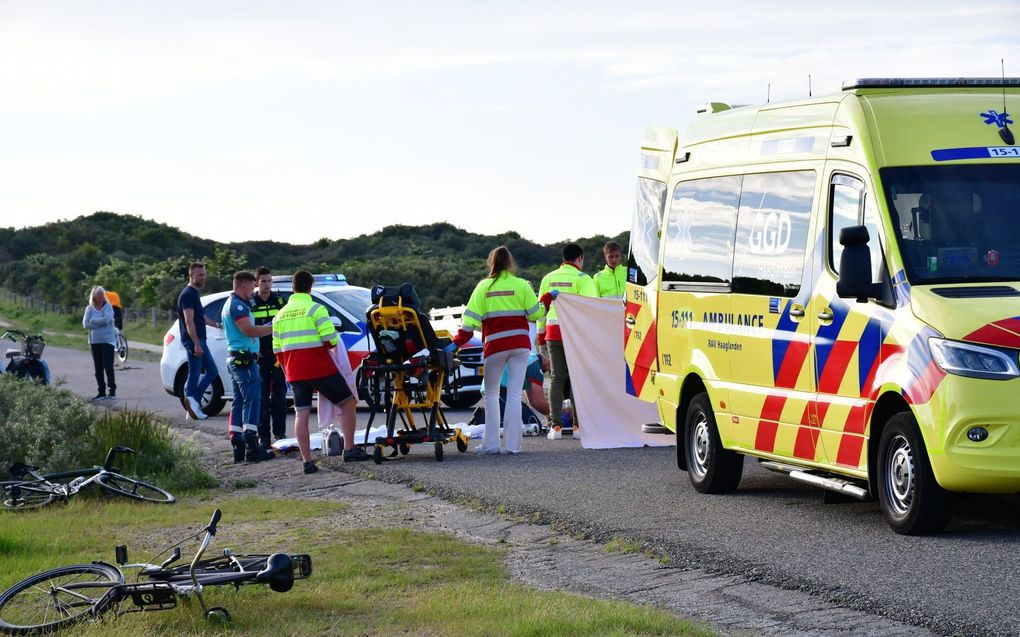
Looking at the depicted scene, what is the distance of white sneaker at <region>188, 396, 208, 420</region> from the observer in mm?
19450

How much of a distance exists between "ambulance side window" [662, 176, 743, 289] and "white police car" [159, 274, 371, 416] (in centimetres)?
824

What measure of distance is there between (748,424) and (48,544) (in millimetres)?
4915

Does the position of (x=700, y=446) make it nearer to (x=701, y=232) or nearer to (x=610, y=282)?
(x=701, y=232)

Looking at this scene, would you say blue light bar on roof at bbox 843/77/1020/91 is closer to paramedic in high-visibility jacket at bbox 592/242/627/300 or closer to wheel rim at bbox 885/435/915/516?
wheel rim at bbox 885/435/915/516

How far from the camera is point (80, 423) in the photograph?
14.2 m

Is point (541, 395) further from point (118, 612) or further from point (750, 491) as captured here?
point (118, 612)

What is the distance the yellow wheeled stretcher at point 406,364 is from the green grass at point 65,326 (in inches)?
1205

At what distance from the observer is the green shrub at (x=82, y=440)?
1329 cm

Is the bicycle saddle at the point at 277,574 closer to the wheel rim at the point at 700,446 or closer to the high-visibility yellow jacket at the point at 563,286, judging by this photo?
the wheel rim at the point at 700,446

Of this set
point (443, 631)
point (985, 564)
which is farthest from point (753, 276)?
point (443, 631)

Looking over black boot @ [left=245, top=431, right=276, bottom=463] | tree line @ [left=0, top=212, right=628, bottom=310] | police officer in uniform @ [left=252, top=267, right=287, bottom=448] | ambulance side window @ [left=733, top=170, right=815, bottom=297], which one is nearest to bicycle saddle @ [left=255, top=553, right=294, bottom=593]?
ambulance side window @ [left=733, top=170, right=815, bottom=297]

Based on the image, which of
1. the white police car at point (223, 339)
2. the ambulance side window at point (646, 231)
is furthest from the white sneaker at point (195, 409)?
the ambulance side window at point (646, 231)

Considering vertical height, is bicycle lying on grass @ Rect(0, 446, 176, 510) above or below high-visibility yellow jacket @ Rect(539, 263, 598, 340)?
below

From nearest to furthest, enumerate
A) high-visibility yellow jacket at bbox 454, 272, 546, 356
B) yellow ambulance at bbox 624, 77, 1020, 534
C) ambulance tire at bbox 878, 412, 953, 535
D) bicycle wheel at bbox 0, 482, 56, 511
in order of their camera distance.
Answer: yellow ambulance at bbox 624, 77, 1020, 534, ambulance tire at bbox 878, 412, 953, 535, bicycle wheel at bbox 0, 482, 56, 511, high-visibility yellow jacket at bbox 454, 272, 546, 356
